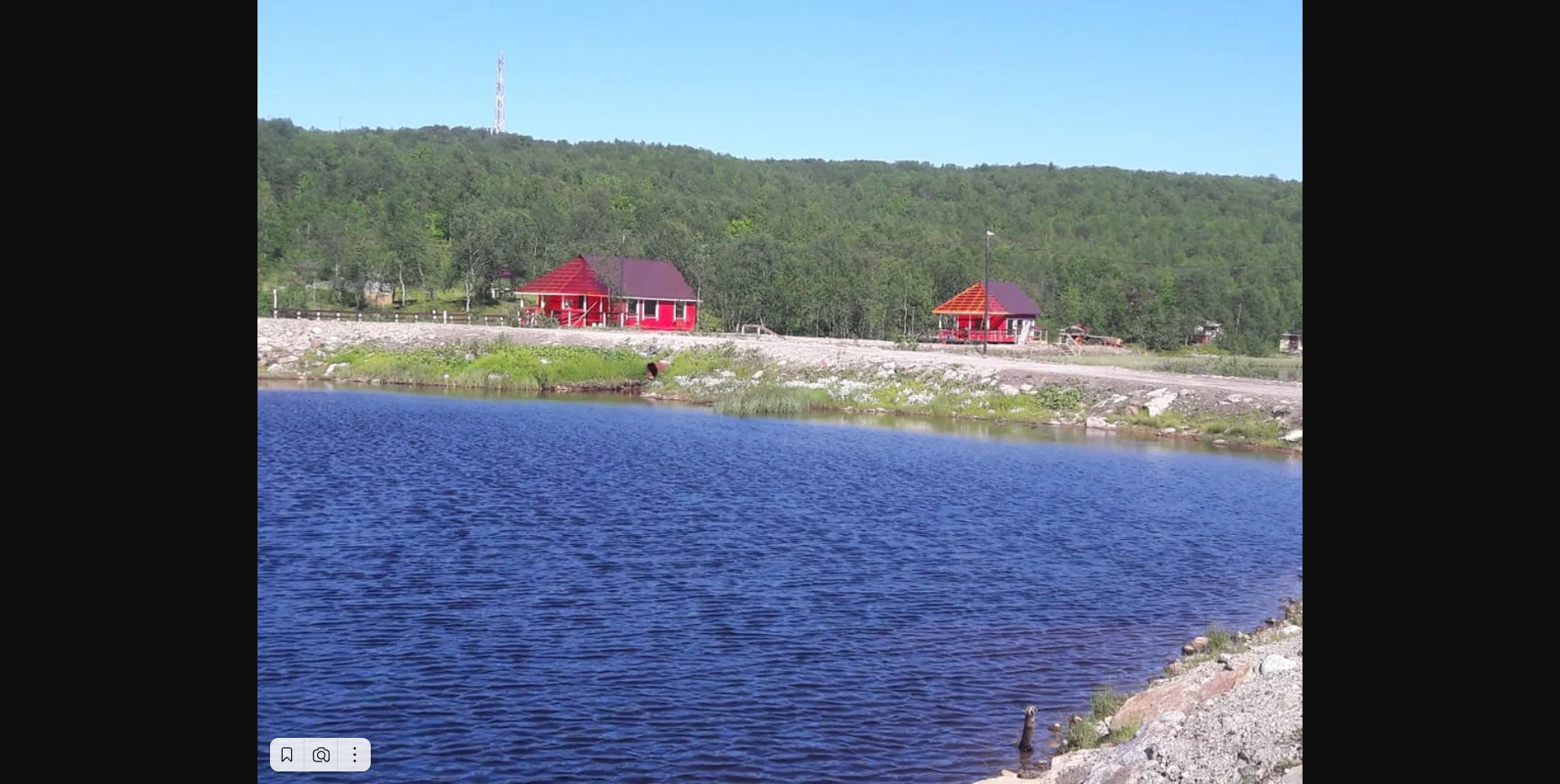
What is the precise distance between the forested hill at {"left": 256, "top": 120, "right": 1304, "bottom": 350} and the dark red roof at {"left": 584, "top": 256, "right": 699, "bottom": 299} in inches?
106

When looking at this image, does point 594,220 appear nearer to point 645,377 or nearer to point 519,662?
point 645,377

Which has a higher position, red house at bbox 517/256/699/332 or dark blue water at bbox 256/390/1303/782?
red house at bbox 517/256/699/332

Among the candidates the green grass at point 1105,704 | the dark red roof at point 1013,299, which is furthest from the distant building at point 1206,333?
the green grass at point 1105,704

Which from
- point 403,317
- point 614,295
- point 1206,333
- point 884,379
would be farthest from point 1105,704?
point 1206,333

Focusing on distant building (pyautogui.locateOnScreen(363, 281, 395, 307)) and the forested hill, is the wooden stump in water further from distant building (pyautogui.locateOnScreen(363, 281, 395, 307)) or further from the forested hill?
distant building (pyautogui.locateOnScreen(363, 281, 395, 307))

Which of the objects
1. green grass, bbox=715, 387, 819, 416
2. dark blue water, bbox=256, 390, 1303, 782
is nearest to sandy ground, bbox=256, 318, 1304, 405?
green grass, bbox=715, 387, 819, 416

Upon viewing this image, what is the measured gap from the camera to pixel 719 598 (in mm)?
17969

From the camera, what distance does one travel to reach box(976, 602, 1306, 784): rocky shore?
9.45m

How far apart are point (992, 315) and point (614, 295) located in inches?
949
